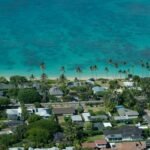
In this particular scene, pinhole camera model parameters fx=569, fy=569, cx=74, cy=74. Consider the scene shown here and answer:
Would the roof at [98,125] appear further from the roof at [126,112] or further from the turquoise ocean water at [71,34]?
the turquoise ocean water at [71,34]

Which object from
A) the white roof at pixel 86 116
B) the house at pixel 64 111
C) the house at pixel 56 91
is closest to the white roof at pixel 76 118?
the white roof at pixel 86 116

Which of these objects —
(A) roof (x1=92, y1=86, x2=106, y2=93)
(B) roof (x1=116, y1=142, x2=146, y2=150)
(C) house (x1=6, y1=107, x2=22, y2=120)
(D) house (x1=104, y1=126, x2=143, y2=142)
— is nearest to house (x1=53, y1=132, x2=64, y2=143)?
(D) house (x1=104, y1=126, x2=143, y2=142)

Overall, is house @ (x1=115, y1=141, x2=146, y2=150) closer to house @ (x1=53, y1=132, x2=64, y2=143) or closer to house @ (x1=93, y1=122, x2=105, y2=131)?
house @ (x1=93, y1=122, x2=105, y2=131)

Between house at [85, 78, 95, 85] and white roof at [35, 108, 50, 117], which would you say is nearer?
white roof at [35, 108, 50, 117]

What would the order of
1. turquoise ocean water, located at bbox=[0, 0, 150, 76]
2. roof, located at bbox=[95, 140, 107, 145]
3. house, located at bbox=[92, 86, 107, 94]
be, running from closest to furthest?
1. roof, located at bbox=[95, 140, 107, 145]
2. house, located at bbox=[92, 86, 107, 94]
3. turquoise ocean water, located at bbox=[0, 0, 150, 76]

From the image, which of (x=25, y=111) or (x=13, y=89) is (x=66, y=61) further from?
(x=25, y=111)

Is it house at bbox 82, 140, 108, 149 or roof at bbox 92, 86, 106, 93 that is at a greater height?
roof at bbox 92, 86, 106, 93

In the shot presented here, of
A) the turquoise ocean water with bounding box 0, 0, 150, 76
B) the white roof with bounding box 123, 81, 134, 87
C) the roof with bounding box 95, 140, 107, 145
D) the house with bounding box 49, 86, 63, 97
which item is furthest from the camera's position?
the turquoise ocean water with bounding box 0, 0, 150, 76

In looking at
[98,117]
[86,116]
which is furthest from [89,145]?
[86,116]

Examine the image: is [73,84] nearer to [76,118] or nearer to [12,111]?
[76,118]
